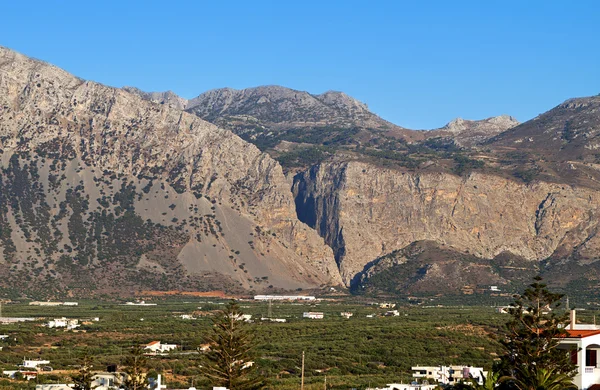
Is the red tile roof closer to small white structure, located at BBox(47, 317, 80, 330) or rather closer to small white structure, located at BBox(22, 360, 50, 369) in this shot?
small white structure, located at BBox(22, 360, 50, 369)

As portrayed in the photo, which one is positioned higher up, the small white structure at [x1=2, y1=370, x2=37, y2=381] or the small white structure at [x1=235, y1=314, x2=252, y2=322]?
the small white structure at [x1=235, y1=314, x2=252, y2=322]

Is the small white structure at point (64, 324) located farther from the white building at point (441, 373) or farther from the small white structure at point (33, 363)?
the white building at point (441, 373)

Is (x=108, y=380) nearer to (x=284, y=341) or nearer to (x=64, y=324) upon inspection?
(x=284, y=341)

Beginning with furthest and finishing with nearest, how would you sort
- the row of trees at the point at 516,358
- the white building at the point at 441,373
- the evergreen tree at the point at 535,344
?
the white building at the point at 441,373 < the evergreen tree at the point at 535,344 < the row of trees at the point at 516,358

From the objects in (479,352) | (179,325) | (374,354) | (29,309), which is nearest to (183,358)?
(374,354)

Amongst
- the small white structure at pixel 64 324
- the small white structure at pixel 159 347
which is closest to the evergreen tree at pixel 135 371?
the small white structure at pixel 159 347

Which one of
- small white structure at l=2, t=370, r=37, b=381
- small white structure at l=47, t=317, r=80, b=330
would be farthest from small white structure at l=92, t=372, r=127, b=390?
small white structure at l=47, t=317, r=80, b=330

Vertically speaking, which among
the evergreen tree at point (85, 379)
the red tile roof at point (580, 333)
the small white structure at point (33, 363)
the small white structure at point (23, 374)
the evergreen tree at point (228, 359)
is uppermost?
the red tile roof at point (580, 333)

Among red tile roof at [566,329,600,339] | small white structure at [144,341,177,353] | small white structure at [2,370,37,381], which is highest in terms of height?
red tile roof at [566,329,600,339]
